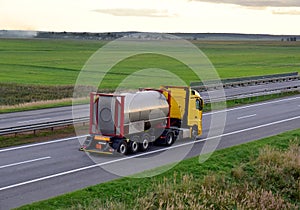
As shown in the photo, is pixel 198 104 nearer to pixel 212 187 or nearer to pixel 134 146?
pixel 134 146

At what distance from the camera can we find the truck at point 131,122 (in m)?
22.2

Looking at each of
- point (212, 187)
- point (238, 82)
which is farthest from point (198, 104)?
point (238, 82)

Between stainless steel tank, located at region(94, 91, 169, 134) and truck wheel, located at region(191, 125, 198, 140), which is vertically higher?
stainless steel tank, located at region(94, 91, 169, 134)

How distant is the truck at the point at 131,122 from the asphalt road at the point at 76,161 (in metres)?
0.48

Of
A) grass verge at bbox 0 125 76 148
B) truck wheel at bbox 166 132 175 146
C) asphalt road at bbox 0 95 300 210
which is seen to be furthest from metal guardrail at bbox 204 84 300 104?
truck wheel at bbox 166 132 175 146

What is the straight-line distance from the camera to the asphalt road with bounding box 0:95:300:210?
17828 mm

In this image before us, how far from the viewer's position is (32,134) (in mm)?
27141

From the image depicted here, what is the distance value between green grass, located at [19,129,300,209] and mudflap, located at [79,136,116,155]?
10.8 feet

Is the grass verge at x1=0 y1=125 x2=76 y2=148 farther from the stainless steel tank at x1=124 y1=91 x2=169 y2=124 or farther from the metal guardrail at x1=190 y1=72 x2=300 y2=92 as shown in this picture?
the metal guardrail at x1=190 y1=72 x2=300 y2=92

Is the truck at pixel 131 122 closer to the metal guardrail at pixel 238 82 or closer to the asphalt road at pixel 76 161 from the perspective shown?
the asphalt road at pixel 76 161

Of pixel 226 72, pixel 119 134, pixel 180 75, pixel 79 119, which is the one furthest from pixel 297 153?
pixel 226 72

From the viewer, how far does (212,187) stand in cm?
1866

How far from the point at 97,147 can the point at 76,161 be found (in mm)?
1227

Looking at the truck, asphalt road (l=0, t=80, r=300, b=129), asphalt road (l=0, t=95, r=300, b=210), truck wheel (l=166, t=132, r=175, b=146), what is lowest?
asphalt road (l=0, t=80, r=300, b=129)
